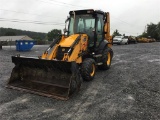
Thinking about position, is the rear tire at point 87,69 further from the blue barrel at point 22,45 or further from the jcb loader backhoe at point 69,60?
the blue barrel at point 22,45

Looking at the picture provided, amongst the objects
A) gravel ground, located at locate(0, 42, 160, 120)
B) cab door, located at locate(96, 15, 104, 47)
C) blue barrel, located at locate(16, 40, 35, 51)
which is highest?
cab door, located at locate(96, 15, 104, 47)

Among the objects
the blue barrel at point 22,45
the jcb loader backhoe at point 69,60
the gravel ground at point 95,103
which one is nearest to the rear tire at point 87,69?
the jcb loader backhoe at point 69,60

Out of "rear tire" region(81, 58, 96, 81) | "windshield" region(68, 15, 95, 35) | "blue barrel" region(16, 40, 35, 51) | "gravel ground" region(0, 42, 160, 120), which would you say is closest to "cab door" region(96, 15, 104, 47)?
"windshield" region(68, 15, 95, 35)

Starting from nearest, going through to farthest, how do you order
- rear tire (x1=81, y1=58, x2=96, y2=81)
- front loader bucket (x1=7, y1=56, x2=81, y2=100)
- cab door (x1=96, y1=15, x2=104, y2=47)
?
front loader bucket (x1=7, y1=56, x2=81, y2=100)
rear tire (x1=81, y1=58, x2=96, y2=81)
cab door (x1=96, y1=15, x2=104, y2=47)

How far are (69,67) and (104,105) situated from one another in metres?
1.61

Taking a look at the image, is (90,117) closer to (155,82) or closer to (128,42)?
(155,82)

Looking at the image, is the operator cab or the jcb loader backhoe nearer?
the jcb loader backhoe

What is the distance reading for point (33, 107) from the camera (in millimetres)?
6059

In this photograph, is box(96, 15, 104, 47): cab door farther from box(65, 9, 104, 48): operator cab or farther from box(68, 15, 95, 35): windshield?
box(68, 15, 95, 35): windshield

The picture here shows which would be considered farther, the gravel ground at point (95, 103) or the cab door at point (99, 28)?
the cab door at point (99, 28)

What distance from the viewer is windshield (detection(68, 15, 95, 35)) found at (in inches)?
388

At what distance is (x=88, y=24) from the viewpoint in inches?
389

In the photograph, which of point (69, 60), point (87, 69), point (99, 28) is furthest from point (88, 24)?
point (87, 69)

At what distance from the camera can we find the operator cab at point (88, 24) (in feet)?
32.2
